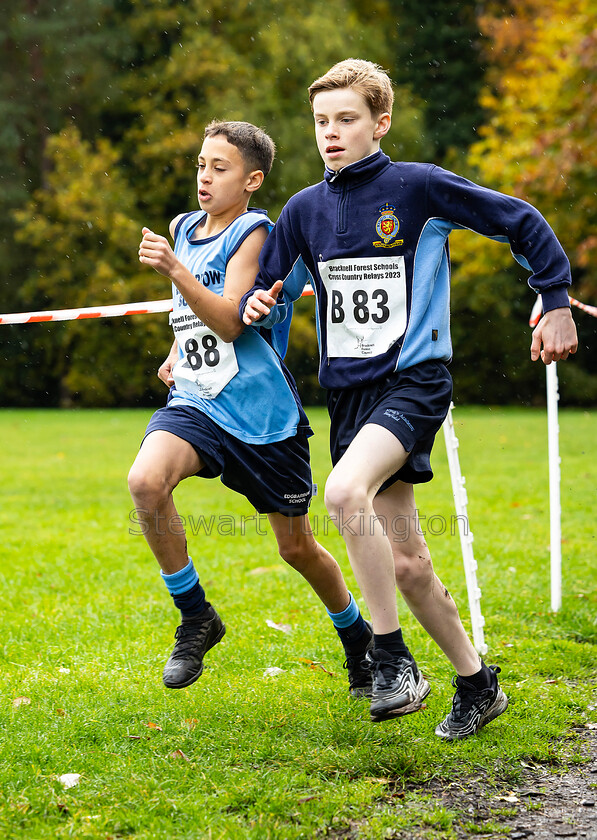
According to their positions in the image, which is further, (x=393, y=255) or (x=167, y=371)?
(x=167, y=371)

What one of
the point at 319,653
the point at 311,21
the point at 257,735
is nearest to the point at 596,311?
the point at 319,653

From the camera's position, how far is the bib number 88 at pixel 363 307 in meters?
3.53

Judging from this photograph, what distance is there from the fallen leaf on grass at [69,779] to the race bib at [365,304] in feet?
5.68

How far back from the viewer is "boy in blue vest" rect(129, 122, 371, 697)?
12.3 feet

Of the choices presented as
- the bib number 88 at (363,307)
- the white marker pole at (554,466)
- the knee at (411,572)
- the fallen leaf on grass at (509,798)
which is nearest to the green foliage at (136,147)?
the white marker pole at (554,466)

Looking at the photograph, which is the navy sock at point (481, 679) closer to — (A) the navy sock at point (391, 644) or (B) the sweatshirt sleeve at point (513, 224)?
(A) the navy sock at point (391, 644)

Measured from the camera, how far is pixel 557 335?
11.1 ft

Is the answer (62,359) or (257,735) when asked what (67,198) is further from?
(257,735)

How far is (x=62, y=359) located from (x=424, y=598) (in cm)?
2858

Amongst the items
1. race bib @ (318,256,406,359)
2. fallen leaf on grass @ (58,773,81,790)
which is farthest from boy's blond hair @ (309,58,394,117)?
fallen leaf on grass @ (58,773,81,790)

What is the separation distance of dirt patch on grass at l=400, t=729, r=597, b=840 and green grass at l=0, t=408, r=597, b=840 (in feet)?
0.20

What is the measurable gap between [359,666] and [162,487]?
1324 millimetres

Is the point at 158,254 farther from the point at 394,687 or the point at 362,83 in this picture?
the point at 394,687

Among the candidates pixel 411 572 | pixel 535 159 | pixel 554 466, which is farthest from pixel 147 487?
pixel 535 159
